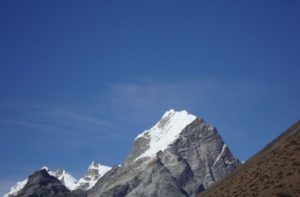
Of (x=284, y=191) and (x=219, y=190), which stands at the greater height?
(x=219, y=190)

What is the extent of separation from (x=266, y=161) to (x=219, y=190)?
12646 mm

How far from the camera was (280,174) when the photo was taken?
3713 inches

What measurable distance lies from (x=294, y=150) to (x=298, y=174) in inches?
641

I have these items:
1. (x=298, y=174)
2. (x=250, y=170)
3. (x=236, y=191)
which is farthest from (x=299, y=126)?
(x=298, y=174)

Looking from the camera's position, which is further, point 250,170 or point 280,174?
point 250,170

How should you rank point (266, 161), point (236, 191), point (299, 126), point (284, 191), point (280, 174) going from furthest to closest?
point (299, 126) → point (266, 161) → point (236, 191) → point (280, 174) → point (284, 191)

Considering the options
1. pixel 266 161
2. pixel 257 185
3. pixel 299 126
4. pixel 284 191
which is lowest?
pixel 284 191

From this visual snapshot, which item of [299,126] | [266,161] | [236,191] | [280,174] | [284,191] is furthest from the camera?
[299,126]

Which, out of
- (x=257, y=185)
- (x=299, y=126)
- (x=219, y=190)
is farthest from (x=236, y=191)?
(x=299, y=126)

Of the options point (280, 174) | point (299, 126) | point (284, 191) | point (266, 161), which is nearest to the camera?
point (284, 191)

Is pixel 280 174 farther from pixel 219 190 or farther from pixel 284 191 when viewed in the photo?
pixel 219 190

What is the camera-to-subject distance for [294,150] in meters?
105

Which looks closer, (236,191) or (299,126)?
(236,191)

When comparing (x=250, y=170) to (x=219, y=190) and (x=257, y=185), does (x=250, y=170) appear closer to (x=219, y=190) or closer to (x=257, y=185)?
(x=219, y=190)
